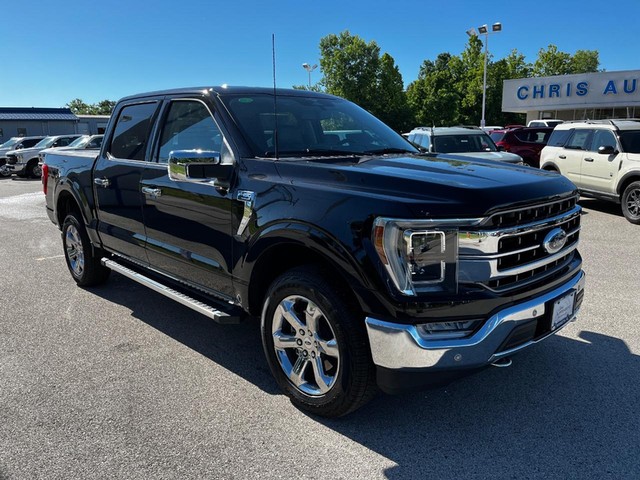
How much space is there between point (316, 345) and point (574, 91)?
1470 inches

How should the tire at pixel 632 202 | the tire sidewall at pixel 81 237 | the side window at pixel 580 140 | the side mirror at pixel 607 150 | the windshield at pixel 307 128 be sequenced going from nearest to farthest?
the windshield at pixel 307 128 → the tire sidewall at pixel 81 237 → the tire at pixel 632 202 → the side mirror at pixel 607 150 → the side window at pixel 580 140

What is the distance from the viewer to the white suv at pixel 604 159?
370 inches

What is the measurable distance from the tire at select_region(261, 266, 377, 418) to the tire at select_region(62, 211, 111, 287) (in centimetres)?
304

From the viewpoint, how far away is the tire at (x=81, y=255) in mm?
5492

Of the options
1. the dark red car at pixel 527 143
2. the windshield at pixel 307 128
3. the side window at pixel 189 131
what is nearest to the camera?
the windshield at pixel 307 128

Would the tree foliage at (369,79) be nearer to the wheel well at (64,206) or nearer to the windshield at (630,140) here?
the windshield at (630,140)

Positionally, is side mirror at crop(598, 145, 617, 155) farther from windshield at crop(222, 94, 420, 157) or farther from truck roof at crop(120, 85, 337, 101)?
truck roof at crop(120, 85, 337, 101)

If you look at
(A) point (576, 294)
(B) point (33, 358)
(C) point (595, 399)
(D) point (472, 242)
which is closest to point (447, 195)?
(D) point (472, 242)

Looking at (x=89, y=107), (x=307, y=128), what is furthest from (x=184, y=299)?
(x=89, y=107)

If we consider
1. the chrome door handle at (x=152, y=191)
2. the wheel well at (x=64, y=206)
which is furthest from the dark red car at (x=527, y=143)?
the chrome door handle at (x=152, y=191)

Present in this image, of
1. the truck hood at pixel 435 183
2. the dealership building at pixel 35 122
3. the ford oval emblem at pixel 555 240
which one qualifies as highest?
the dealership building at pixel 35 122

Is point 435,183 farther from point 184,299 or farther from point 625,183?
point 625,183

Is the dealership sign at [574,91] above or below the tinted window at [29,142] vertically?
above

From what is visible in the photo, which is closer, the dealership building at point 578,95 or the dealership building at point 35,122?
the dealership building at point 578,95
